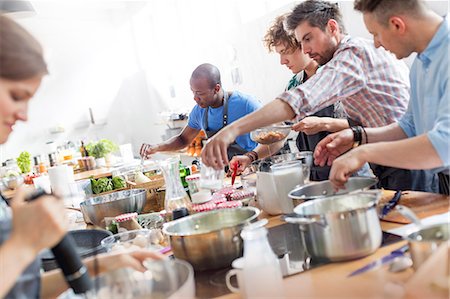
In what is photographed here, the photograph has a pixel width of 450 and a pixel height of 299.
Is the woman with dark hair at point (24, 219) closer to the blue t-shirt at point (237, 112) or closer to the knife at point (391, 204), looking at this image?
the knife at point (391, 204)

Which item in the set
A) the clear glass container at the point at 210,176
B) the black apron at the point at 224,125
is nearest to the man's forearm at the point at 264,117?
the clear glass container at the point at 210,176

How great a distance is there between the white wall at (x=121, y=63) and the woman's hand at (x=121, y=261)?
4.69 m

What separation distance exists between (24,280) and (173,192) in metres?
0.87

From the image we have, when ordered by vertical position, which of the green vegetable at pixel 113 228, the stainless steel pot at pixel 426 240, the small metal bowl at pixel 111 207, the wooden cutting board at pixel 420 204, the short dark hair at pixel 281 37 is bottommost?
the wooden cutting board at pixel 420 204

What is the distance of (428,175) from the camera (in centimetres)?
A: 197

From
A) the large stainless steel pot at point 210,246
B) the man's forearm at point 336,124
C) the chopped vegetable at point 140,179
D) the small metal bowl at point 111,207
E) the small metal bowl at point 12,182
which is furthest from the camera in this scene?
the small metal bowl at point 12,182

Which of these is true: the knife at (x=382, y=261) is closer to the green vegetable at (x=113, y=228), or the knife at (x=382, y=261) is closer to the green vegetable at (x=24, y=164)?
the green vegetable at (x=113, y=228)

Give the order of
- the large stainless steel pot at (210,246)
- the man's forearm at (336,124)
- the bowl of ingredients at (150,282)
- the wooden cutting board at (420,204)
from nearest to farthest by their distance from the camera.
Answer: the bowl of ingredients at (150,282) < the large stainless steel pot at (210,246) < the wooden cutting board at (420,204) < the man's forearm at (336,124)

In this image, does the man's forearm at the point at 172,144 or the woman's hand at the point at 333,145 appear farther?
the man's forearm at the point at 172,144

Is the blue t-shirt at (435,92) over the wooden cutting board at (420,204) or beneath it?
over

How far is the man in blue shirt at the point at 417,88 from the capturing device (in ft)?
4.39

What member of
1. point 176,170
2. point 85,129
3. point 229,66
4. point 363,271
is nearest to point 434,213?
point 363,271

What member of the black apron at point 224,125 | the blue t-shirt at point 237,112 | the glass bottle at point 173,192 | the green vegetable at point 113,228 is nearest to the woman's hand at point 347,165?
the glass bottle at point 173,192

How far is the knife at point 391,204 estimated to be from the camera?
1.46 metres
